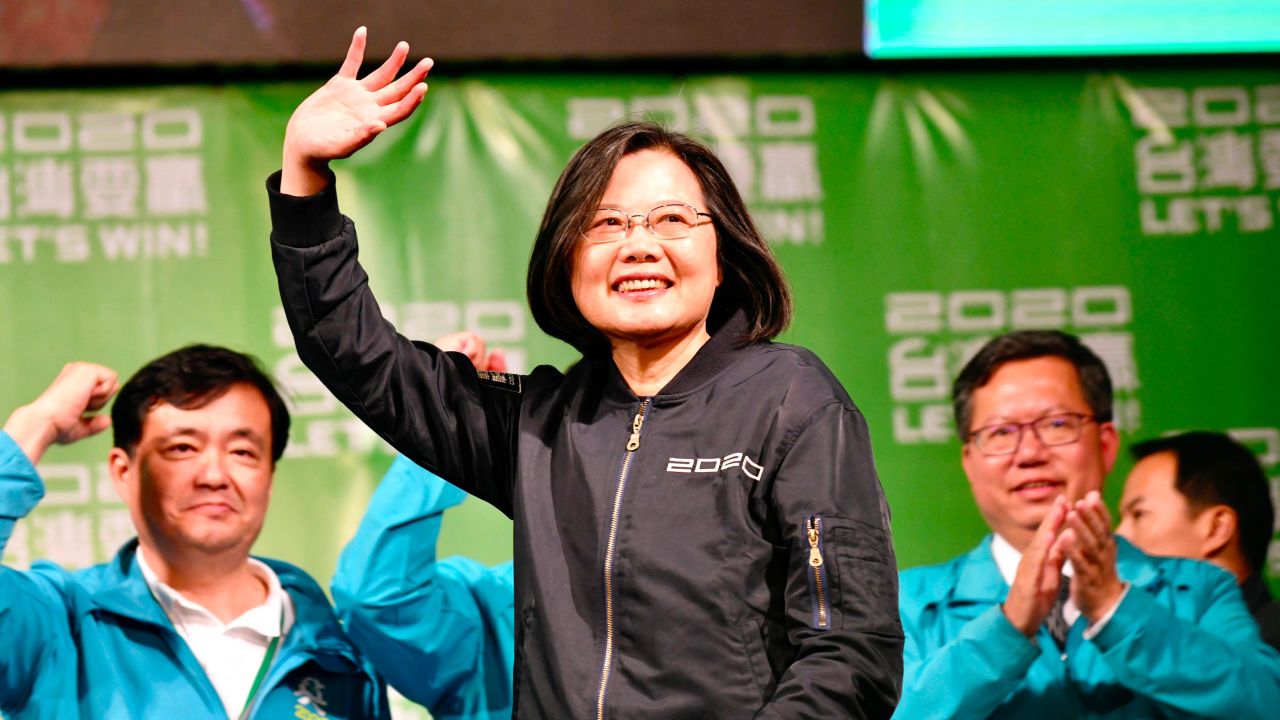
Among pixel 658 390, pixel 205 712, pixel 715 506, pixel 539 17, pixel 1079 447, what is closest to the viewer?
pixel 715 506

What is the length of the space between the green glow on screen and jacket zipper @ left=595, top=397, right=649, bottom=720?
227 centimetres

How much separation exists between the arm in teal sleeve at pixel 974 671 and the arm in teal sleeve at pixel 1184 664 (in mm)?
189

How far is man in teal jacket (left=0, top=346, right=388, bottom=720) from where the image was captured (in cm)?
282

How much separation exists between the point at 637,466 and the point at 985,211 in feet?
7.69

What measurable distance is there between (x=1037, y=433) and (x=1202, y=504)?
2.06 ft

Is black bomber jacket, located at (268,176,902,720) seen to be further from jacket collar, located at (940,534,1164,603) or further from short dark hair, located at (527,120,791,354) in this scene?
jacket collar, located at (940,534,1164,603)

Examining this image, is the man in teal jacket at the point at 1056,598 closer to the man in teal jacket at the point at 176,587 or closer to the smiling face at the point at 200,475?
the man in teal jacket at the point at 176,587

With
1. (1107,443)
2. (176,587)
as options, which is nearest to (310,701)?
(176,587)

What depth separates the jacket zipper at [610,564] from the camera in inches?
64.6

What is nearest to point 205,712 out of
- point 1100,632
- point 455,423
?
point 455,423

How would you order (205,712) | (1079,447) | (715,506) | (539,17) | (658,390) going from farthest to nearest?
(539,17), (1079,447), (205,712), (658,390), (715,506)

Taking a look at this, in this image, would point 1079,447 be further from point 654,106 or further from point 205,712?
point 205,712

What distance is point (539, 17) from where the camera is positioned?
378 centimetres

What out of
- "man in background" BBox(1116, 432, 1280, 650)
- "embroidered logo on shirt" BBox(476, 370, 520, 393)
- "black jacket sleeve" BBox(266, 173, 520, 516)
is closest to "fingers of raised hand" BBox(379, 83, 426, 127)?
"black jacket sleeve" BBox(266, 173, 520, 516)
